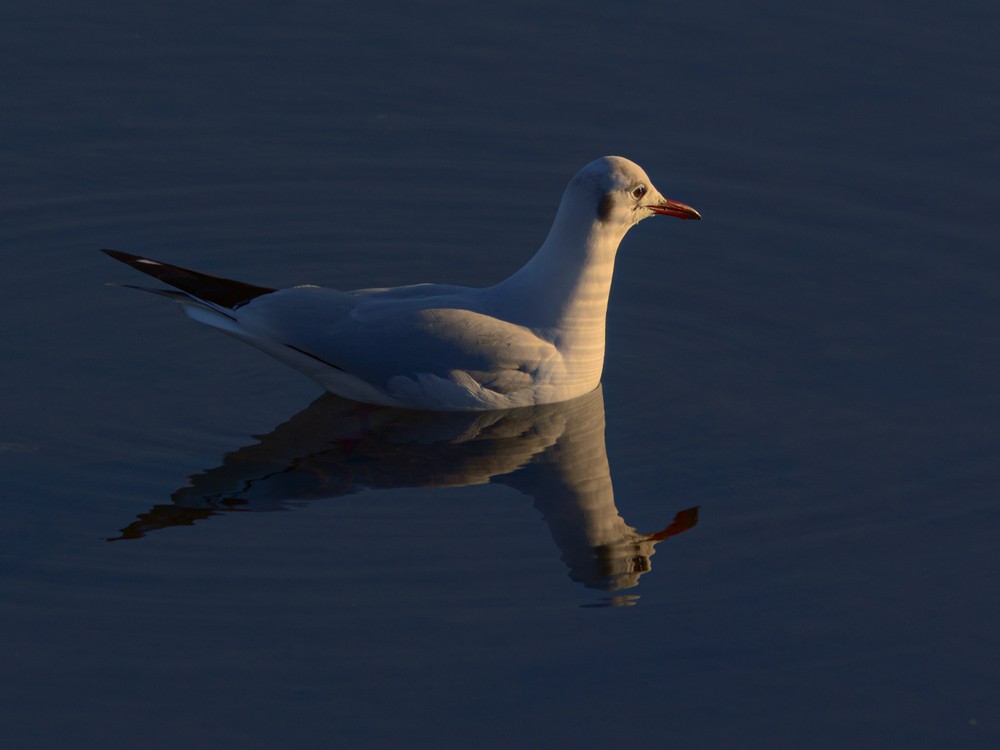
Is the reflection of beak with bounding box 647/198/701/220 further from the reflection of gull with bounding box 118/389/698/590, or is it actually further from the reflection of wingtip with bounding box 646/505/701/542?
the reflection of wingtip with bounding box 646/505/701/542

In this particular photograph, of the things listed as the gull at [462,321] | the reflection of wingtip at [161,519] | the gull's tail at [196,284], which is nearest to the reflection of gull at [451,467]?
the reflection of wingtip at [161,519]

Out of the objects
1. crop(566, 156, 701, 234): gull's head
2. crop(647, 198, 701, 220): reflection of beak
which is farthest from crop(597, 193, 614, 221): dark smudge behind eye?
crop(647, 198, 701, 220): reflection of beak

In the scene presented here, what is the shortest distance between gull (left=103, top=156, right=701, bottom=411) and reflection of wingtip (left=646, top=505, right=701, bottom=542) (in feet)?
4.22

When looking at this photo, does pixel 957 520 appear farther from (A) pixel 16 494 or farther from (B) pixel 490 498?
(A) pixel 16 494

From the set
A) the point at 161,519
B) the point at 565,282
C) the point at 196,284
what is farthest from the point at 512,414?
the point at 161,519

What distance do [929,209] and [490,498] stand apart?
13.7 feet

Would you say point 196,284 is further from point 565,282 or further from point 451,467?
point 565,282

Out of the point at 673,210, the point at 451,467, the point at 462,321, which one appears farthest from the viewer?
Result: the point at 673,210

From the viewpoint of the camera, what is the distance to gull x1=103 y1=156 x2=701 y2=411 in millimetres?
9344

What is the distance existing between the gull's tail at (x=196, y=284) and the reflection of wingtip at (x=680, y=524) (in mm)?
2555

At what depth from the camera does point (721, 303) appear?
34.9 feet

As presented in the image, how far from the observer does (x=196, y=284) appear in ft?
31.2

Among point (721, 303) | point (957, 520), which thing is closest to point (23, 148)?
point (721, 303)

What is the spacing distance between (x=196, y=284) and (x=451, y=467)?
1.68m
